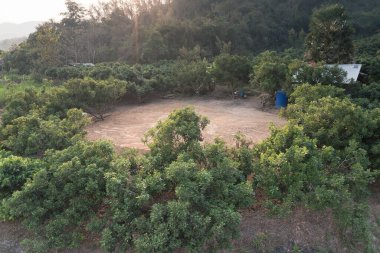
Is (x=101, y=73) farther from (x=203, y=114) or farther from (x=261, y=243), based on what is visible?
(x=261, y=243)

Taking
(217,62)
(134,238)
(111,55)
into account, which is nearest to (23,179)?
(134,238)

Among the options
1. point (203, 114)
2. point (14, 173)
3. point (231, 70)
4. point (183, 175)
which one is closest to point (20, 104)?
point (14, 173)

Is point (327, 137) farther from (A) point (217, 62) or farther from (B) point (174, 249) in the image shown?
(A) point (217, 62)

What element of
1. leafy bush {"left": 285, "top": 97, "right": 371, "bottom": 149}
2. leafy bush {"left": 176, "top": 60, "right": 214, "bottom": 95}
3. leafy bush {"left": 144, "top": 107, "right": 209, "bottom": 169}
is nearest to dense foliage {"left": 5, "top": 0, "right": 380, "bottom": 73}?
leafy bush {"left": 176, "top": 60, "right": 214, "bottom": 95}

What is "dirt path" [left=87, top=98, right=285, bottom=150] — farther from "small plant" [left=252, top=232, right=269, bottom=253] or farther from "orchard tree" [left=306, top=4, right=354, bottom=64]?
"orchard tree" [left=306, top=4, right=354, bottom=64]

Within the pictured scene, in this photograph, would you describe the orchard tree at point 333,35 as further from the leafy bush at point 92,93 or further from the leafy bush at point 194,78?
the leafy bush at point 92,93

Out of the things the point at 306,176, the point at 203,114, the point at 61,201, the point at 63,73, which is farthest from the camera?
the point at 63,73
